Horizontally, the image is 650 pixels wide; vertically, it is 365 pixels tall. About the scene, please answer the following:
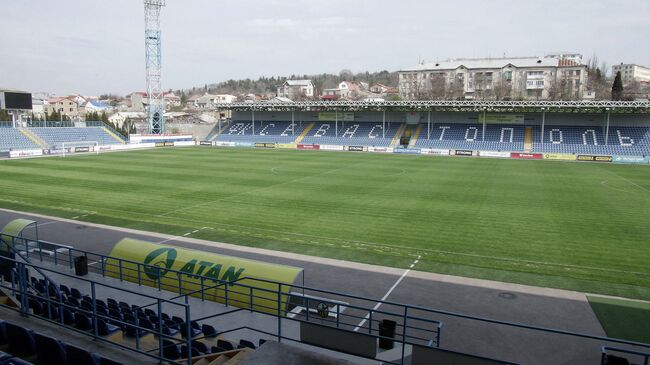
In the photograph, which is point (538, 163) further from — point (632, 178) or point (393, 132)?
point (393, 132)

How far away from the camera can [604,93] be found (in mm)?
122875

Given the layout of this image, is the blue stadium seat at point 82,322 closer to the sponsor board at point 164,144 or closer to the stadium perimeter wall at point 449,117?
the stadium perimeter wall at point 449,117

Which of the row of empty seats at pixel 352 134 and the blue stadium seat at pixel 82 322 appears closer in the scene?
the blue stadium seat at pixel 82 322

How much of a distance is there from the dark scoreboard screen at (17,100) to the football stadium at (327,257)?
617 centimetres

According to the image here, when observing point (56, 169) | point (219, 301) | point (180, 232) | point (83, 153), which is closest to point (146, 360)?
point (219, 301)

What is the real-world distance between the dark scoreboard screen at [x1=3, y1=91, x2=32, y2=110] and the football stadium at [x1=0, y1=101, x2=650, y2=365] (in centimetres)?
617

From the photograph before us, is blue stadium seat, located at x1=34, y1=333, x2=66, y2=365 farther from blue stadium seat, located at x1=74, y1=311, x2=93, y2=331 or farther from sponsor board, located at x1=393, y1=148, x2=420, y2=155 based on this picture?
sponsor board, located at x1=393, y1=148, x2=420, y2=155

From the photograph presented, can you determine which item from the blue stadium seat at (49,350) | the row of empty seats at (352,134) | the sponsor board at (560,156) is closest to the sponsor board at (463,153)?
the sponsor board at (560,156)

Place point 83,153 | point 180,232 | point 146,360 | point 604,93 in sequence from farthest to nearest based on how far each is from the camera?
point 604,93
point 83,153
point 180,232
point 146,360

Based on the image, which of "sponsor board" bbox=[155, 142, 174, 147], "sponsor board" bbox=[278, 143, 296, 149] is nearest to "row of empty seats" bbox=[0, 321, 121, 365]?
"sponsor board" bbox=[278, 143, 296, 149]

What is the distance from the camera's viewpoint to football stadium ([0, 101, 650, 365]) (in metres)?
8.89

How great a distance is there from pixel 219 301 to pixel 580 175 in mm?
41196

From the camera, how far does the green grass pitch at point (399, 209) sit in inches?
739

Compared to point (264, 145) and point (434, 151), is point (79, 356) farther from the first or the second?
point (264, 145)
